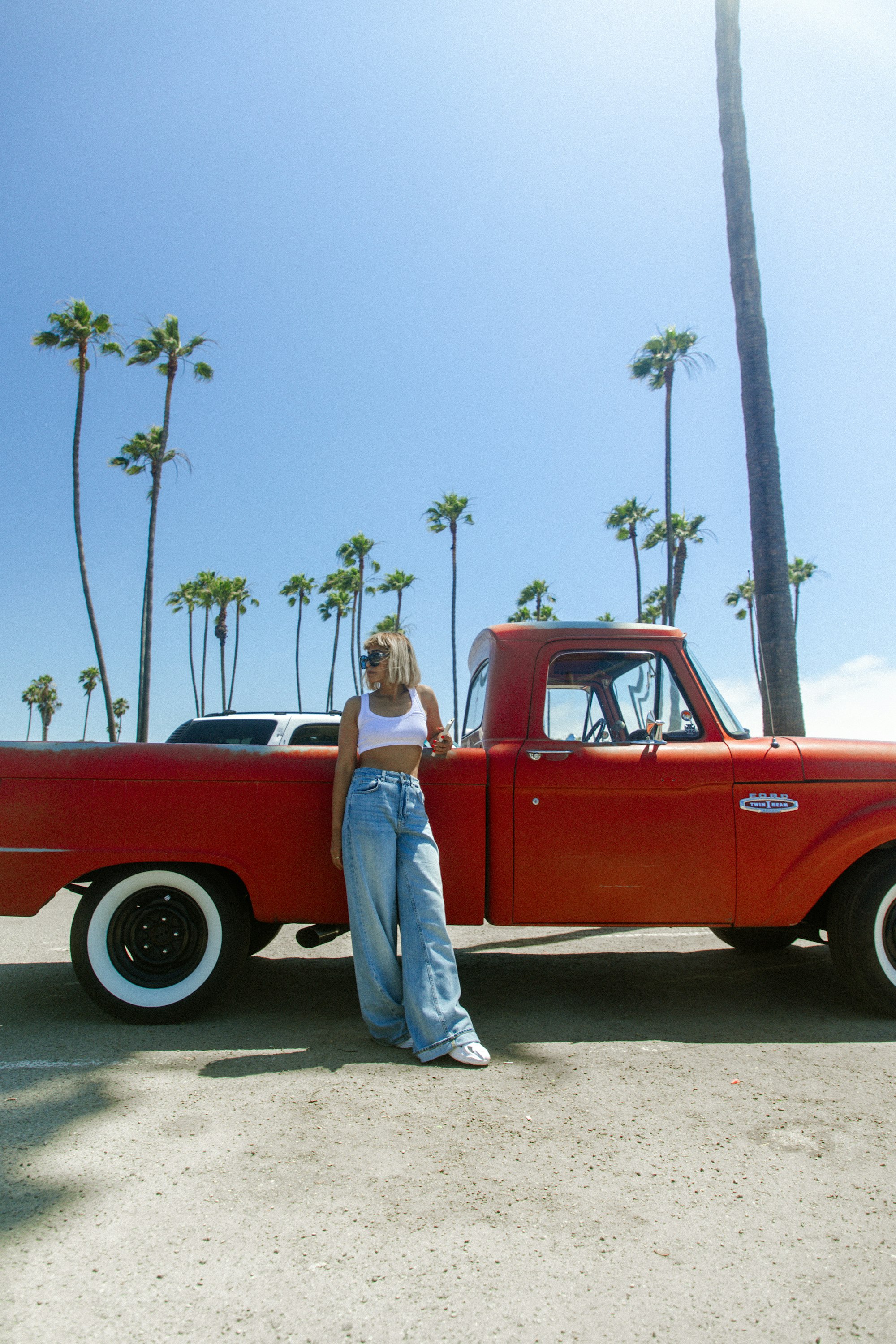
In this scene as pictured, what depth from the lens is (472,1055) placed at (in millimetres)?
3479

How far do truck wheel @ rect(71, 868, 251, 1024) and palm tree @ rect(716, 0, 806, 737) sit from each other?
17.9ft

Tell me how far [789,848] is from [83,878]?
135 inches

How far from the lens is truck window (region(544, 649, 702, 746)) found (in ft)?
14.3

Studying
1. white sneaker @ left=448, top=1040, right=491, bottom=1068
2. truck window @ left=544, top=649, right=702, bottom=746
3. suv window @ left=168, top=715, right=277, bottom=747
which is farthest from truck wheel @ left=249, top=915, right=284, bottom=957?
suv window @ left=168, top=715, right=277, bottom=747

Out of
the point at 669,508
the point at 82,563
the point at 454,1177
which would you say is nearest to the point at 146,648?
the point at 82,563

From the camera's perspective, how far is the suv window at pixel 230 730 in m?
7.73

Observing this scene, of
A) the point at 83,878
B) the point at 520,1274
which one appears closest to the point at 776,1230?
the point at 520,1274

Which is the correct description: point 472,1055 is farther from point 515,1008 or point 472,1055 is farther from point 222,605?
point 222,605

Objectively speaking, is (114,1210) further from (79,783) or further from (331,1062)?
(79,783)

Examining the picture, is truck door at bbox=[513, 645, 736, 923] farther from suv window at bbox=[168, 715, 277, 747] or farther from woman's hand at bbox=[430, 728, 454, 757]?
suv window at bbox=[168, 715, 277, 747]

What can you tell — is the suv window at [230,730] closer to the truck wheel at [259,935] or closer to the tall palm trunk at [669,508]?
the truck wheel at [259,935]

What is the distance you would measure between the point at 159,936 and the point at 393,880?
1211 mm

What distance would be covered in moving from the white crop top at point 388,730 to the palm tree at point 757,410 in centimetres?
477

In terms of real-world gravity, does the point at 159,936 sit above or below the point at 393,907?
below
